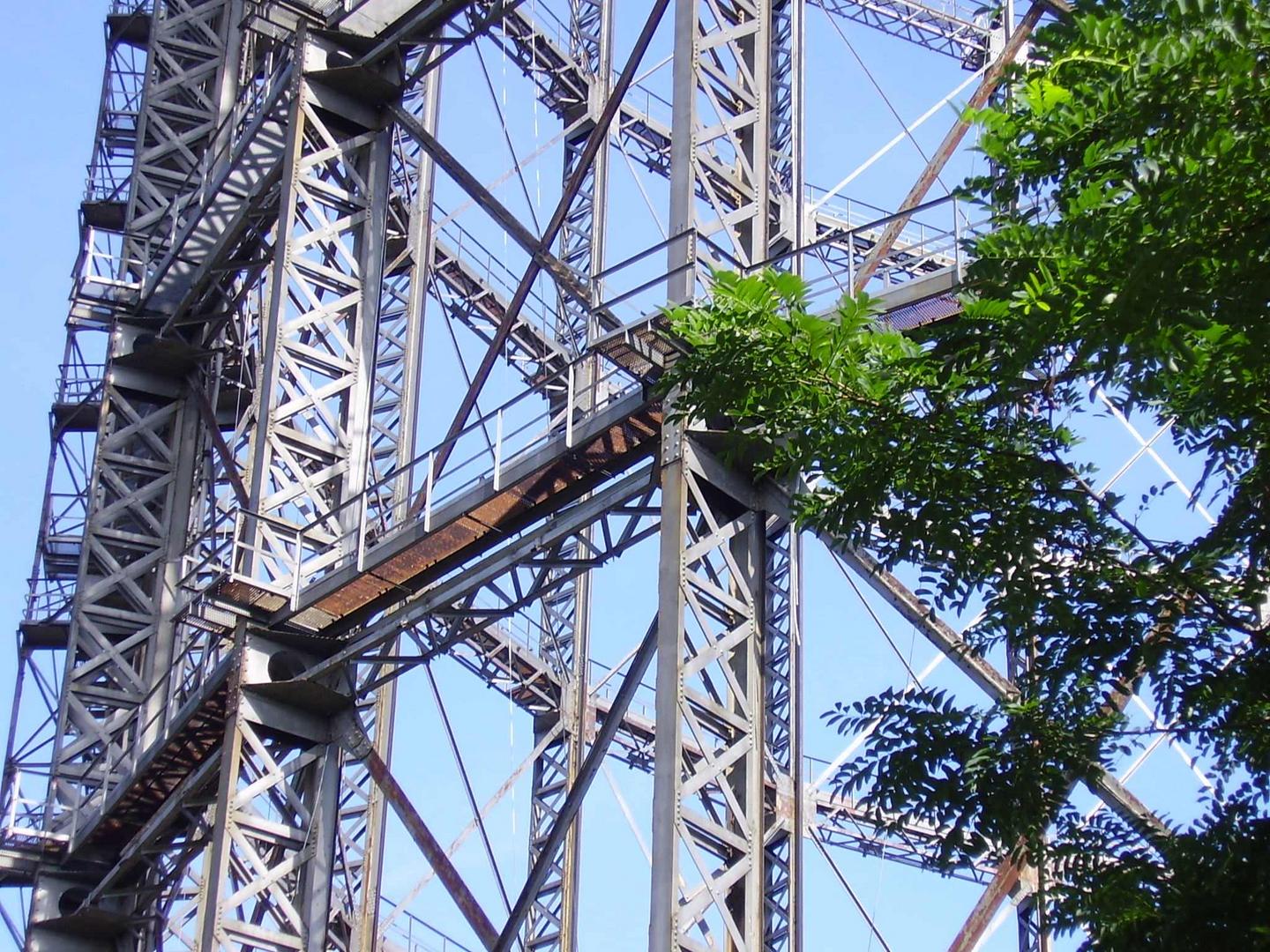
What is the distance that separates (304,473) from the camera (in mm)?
22641

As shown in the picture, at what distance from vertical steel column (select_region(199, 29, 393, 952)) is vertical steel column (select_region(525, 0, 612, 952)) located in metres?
4.86

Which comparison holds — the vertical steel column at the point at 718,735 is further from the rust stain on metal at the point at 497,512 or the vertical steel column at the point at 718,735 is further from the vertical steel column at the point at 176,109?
the vertical steel column at the point at 176,109

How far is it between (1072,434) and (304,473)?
41.6ft

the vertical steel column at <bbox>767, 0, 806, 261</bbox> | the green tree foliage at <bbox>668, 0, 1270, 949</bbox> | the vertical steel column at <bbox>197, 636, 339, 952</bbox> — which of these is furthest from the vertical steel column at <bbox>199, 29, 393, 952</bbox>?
the green tree foliage at <bbox>668, 0, 1270, 949</bbox>

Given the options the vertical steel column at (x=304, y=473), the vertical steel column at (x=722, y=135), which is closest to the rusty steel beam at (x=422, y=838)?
the vertical steel column at (x=304, y=473)

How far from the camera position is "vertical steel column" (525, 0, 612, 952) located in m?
29.7

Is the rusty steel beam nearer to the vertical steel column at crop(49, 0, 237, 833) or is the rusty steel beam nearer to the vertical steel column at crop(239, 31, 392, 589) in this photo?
the vertical steel column at crop(239, 31, 392, 589)

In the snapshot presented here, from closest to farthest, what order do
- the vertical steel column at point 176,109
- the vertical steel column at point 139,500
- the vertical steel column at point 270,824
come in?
the vertical steel column at point 270,824 → the vertical steel column at point 139,500 → the vertical steel column at point 176,109

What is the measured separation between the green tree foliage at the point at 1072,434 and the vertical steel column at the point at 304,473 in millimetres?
10220

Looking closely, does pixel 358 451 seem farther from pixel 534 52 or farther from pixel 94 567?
pixel 534 52

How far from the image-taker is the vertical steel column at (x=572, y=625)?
29719 mm

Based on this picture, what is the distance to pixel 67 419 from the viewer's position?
3197 cm

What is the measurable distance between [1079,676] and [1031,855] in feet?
3.24

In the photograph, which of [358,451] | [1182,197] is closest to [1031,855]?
[1182,197]
